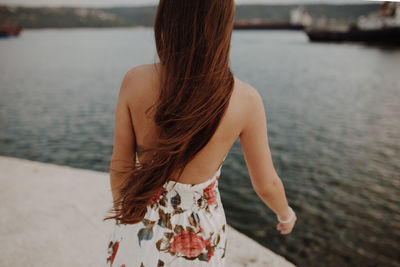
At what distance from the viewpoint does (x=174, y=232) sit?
115 cm

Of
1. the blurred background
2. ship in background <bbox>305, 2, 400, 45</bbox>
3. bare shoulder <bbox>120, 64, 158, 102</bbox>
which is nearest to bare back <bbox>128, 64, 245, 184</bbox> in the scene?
bare shoulder <bbox>120, 64, 158, 102</bbox>

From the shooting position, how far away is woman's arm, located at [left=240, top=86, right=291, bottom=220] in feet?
3.21

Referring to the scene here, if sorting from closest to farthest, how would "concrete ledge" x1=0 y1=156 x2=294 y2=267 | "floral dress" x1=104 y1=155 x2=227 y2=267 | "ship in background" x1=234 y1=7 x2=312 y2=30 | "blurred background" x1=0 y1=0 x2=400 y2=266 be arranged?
"floral dress" x1=104 y1=155 x2=227 y2=267
"concrete ledge" x1=0 y1=156 x2=294 y2=267
"blurred background" x1=0 y1=0 x2=400 y2=266
"ship in background" x1=234 y1=7 x2=312 y2=30

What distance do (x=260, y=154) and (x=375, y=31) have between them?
50.1 meters

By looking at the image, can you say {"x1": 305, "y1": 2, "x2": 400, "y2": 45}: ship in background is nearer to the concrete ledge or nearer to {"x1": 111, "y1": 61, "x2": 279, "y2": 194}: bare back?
the concrete ledge

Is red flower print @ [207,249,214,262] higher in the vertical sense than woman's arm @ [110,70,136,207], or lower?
lower

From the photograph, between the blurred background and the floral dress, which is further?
the blurred background

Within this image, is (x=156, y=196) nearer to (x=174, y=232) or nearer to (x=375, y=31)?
(x=174, y=232)

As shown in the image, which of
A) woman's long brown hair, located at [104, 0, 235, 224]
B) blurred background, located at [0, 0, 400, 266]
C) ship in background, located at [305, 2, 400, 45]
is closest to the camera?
woman's long brown hair, located at [104, 0, 235, 224]

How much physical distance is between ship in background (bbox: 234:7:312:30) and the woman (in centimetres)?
8932

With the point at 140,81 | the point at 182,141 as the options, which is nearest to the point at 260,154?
the point at 182,141

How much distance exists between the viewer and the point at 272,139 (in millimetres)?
8188

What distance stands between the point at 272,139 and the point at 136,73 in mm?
7652

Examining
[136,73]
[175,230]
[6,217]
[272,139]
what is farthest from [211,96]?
[272,139]
